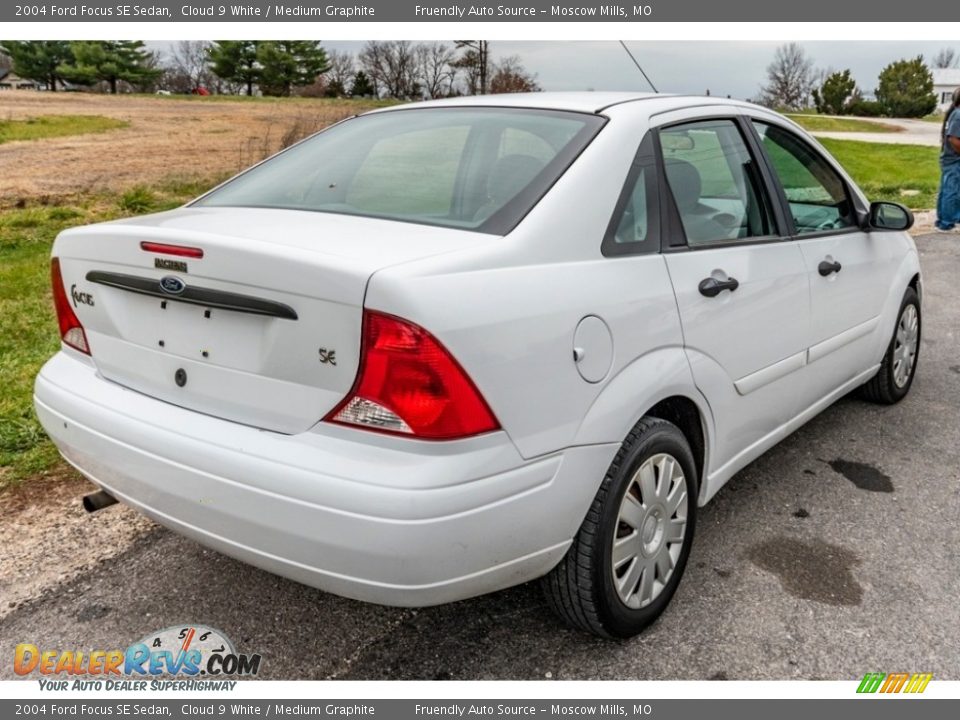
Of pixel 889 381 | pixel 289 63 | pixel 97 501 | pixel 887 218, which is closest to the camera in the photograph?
pixel 97 501

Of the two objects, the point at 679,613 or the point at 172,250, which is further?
the point at 679,613

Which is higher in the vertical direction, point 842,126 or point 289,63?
point 289,63

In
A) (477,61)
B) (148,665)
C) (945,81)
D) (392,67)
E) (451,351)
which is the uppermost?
(945,81)

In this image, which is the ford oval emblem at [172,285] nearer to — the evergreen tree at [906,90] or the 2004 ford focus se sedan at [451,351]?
the 2004 ford focus se sedan at [451,351]

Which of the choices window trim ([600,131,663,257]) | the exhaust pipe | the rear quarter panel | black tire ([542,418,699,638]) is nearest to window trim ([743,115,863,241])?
window trim ([600,131,663,257])

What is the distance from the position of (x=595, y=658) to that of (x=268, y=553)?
1061 millimetres

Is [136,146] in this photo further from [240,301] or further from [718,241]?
[240,301]

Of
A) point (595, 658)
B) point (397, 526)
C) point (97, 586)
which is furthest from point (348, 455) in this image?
point (97, 586)

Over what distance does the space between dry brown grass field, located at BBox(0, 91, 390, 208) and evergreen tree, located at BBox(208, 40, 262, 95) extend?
1196 inches

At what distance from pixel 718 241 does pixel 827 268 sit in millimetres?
824

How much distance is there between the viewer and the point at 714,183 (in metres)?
3.02

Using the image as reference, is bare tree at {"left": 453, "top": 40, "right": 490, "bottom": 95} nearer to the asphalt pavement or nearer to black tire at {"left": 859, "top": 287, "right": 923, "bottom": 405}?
black tire at {"left": 859, "top": 287, "right": 923, "bottom": 405}

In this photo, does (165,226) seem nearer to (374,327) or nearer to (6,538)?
(374,327)

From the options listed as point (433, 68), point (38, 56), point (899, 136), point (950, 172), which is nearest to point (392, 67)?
A: point (433, 68)
